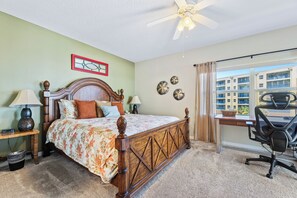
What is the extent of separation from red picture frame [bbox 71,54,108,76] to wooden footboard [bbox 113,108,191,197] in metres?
2.65

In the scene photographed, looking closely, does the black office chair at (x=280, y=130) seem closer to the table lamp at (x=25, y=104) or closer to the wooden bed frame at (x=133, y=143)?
the wooden bed frame at (x=133, y=143)

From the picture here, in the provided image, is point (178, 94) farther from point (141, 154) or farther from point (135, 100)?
point (141, 154)

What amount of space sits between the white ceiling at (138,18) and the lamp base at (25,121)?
5.69ft

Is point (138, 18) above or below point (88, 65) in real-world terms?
above

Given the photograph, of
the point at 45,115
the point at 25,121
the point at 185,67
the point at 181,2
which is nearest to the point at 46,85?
the point at 45,115

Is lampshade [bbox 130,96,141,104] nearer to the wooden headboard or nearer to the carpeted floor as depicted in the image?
the wooden headboard

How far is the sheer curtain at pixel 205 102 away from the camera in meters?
3.46

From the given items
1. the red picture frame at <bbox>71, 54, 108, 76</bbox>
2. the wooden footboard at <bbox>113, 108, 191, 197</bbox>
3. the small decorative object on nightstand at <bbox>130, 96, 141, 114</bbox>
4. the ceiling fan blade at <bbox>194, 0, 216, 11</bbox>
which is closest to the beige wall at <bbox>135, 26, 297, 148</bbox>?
the small decorative object on nightstand at <bbox>130, 96, 141, 114</bbox>

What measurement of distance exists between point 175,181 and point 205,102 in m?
2.34

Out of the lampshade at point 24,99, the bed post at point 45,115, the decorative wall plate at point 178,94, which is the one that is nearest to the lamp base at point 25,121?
the lampshade at point 24,99

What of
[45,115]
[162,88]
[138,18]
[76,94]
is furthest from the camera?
[162,88]

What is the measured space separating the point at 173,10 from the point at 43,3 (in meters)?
2.08

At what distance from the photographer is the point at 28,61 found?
259 cm

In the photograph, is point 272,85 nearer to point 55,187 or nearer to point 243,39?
point 243,39
